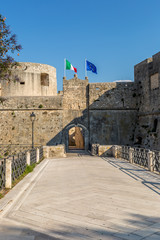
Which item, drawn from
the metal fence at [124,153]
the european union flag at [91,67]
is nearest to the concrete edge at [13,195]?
the metal fence at [124,153]

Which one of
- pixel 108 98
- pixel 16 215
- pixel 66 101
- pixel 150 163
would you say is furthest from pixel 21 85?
pixel 16 215

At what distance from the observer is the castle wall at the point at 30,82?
25391mm

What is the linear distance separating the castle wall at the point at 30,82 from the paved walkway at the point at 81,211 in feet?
65.0

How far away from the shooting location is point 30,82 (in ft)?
86.0

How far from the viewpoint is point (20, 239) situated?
11.0 ft

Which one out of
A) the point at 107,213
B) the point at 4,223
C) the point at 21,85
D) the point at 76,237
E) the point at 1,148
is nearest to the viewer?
the point at 76,237

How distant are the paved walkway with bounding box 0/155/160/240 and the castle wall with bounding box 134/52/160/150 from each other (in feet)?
42.7

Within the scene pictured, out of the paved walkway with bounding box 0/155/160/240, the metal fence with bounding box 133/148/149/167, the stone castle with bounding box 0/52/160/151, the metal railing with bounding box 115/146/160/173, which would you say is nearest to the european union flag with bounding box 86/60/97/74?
the stone castle with bounding box 0/52/160/151

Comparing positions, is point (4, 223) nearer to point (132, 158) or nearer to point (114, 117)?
point (132, 158)

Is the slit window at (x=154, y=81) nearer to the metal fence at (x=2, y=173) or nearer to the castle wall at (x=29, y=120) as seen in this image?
the castle wall at (x=29, y=120)

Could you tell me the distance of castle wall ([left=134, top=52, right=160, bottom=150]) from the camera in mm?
19281

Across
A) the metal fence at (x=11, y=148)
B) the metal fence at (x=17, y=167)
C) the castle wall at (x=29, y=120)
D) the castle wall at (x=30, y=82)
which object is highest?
the castle wall at (x=30, y=82)

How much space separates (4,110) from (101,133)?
9716mm

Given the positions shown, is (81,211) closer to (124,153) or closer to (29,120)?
(124,153)
